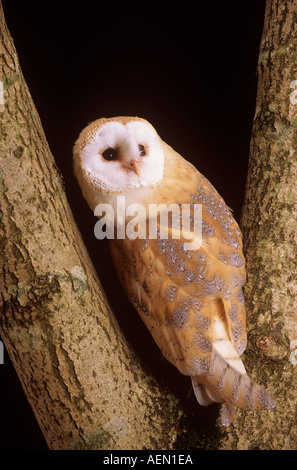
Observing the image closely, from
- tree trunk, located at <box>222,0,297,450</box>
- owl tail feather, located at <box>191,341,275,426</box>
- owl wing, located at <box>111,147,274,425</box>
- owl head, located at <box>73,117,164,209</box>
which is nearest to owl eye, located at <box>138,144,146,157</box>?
owl head, located at <box>73,117,164,209</box>

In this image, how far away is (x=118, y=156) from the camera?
3.62 feet

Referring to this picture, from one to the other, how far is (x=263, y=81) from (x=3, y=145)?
0.77 m

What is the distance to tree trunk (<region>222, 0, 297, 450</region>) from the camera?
3.96ft

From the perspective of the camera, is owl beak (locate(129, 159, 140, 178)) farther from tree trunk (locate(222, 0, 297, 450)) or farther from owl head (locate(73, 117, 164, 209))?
tree trunk (locate(222, 0, 297, 450))

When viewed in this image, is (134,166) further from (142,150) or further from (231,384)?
(231,384)

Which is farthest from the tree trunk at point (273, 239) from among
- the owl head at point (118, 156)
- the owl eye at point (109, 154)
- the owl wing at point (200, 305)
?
the owl eye at point (109, 154)

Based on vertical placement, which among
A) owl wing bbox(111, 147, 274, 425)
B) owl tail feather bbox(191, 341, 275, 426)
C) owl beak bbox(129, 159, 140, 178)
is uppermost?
owl beak bbox(129, 159, 140, 178)

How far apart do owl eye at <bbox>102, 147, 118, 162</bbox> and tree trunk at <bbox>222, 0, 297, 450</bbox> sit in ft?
1.42

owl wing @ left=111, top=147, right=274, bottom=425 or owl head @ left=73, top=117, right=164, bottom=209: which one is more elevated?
owl head @ left=73, top=117, right=164, bottom=209

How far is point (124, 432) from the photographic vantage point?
1.13m

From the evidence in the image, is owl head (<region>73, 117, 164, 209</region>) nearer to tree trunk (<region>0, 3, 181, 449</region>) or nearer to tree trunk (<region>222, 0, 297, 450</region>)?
tree trunk (<region>0, 3, 181, 449</region>)

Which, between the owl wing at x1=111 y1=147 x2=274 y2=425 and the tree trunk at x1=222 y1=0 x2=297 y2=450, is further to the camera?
the tree trunk at x1=222 y1=0 x2=297 y2=450

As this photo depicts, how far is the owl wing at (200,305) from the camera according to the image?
3.52 feet

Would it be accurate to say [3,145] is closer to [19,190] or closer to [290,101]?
[19,190]
